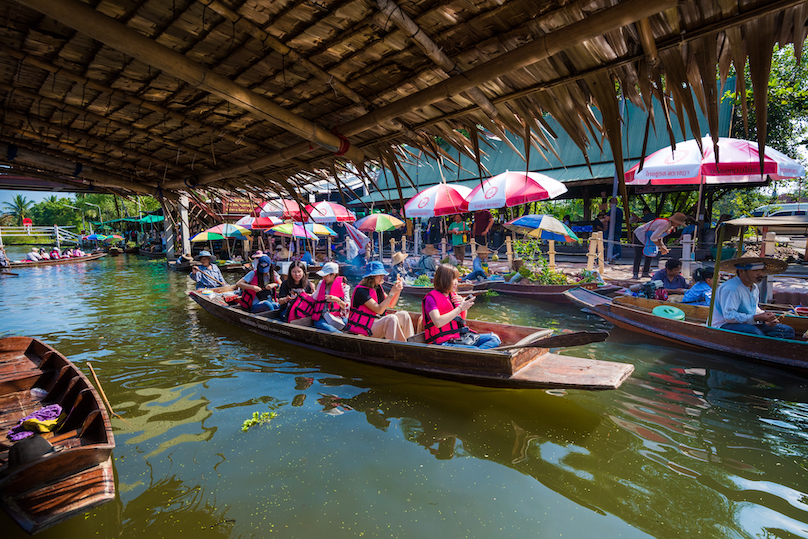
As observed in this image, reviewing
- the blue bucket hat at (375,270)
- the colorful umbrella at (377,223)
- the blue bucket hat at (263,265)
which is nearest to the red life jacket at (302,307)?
the blue bucket hat at (375,270)

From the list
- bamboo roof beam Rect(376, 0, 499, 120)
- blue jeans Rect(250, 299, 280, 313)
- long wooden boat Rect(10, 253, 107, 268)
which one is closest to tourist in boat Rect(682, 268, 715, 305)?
bamboo roof beam Rect(376, 0, 499, 120)

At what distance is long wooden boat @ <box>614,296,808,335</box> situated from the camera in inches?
221

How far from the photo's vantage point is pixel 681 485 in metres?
3.10

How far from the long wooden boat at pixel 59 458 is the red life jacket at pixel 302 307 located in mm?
3089

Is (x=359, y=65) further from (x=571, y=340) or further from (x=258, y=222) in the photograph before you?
(x=258, y=222)

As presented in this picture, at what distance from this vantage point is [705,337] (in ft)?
18.4

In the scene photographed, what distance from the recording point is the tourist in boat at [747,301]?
5039 mm

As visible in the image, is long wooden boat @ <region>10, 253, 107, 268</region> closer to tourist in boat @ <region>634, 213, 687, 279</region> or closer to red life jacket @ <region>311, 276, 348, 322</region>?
red life jacket @ <region>311, 276, 348, 322</region>

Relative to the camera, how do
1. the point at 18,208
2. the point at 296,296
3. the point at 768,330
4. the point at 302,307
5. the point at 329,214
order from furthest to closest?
the point at 18,208, the point at 329,214, the point at 296,296, the point at 302,307, the point at 768,330

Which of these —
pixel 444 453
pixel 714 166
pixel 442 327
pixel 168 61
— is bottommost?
pixel 444 453

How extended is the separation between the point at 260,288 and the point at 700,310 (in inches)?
333

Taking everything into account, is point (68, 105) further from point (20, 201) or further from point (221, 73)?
point (20, 201)

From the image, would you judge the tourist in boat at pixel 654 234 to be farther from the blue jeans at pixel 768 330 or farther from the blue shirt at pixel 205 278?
the blue shirt at pixel 205 278

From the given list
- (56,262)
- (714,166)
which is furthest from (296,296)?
(56,262)
